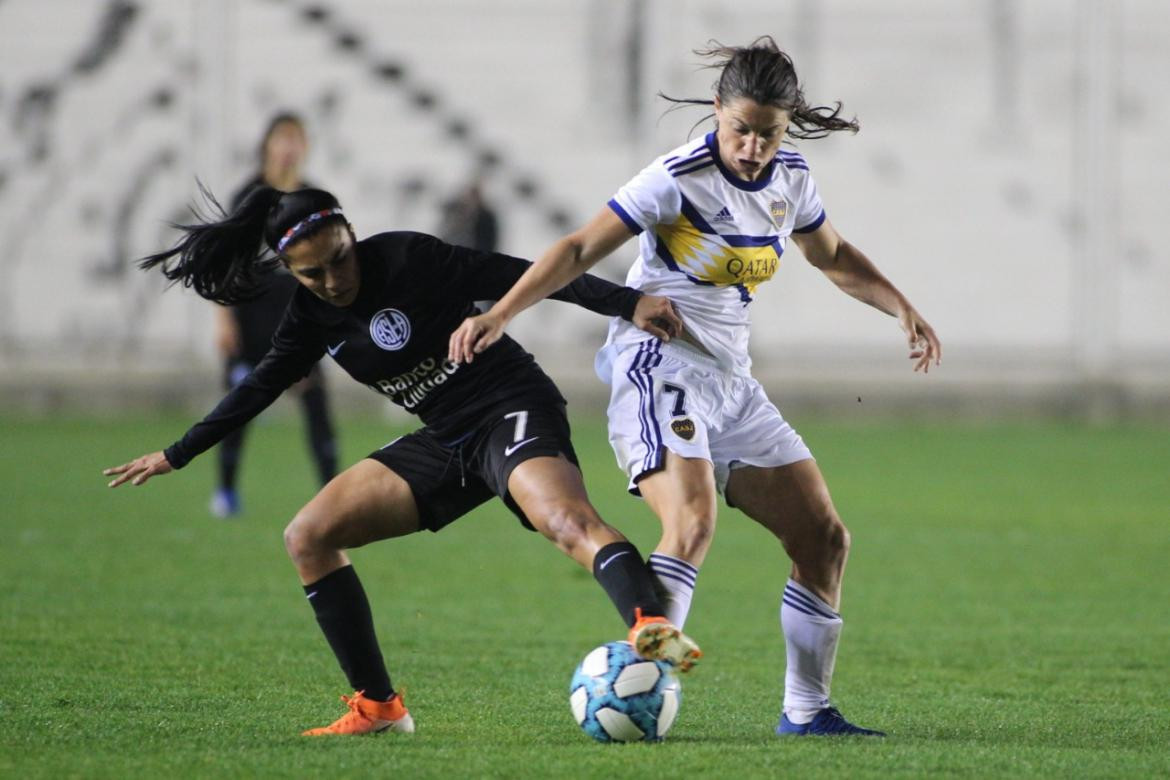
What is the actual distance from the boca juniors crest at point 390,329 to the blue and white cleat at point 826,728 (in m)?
1.69

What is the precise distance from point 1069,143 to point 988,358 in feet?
9.83

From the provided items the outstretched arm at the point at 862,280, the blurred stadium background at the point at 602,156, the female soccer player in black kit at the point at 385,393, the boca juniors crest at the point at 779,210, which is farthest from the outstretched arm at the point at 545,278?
the blurred stadium background at the point at 602,156

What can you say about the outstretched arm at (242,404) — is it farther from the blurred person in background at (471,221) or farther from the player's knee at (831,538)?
the blurred person in background at (471,221)

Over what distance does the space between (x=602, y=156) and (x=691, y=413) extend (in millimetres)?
17201

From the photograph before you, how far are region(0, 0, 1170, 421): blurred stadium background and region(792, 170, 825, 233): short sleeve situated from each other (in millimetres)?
15676

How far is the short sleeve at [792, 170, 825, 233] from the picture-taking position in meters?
5.40

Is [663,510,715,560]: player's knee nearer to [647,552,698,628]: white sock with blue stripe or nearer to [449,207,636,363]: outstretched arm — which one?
[647,552,698,628]: white sock with blue stripe

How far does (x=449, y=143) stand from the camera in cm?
2198

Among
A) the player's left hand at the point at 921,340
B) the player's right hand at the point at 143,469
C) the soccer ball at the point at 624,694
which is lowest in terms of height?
→ the soccer ball at the point at 624,694

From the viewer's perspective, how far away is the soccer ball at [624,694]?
4863mm

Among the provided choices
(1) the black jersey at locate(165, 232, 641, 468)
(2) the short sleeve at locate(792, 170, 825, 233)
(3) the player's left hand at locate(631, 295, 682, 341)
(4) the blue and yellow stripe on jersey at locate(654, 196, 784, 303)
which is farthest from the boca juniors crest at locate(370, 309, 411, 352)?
(2) the short sleeve at locate(792, 170, 825, 233)

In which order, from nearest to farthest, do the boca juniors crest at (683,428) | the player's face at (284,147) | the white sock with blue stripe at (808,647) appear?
the boca juniors crest at (683,428), the white sock with blue stripe at (808,647), the player's face at (284,147)

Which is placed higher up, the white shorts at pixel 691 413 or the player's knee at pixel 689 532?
the white shorts at pixel 691 413

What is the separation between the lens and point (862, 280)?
18.7 ft
